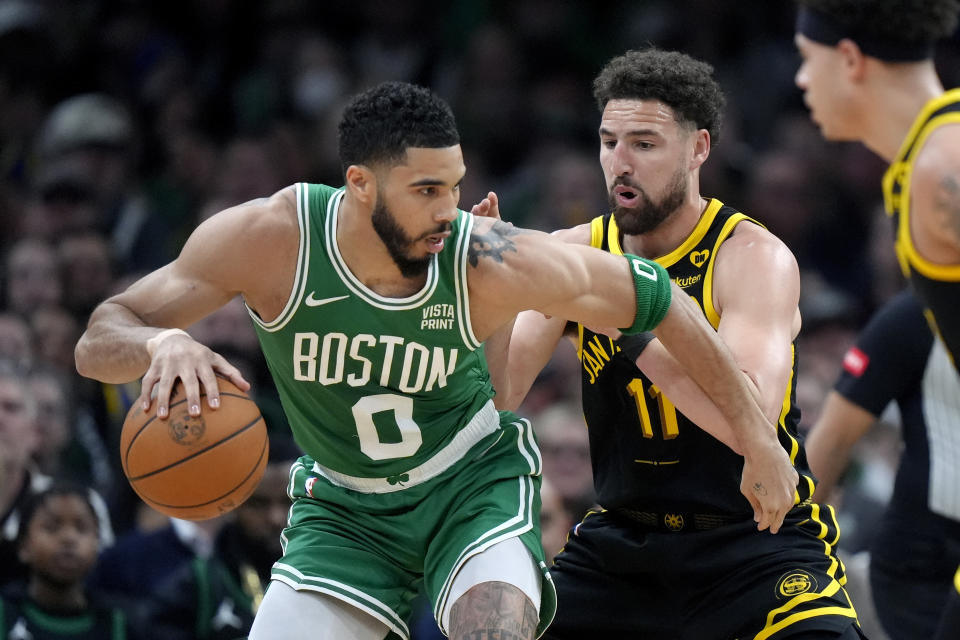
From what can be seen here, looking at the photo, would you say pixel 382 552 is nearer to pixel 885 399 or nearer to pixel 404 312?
pixel 404 312

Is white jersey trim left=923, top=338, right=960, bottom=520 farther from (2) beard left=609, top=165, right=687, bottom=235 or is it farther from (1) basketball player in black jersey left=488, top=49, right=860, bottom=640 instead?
(2) beard left=609, top=165, right=687, bottom=235

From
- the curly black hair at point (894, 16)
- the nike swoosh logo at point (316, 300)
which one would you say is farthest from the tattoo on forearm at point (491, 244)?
the curly black hair at point (894, 16)

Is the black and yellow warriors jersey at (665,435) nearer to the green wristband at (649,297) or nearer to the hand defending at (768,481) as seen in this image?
the hand defending at (768,481)

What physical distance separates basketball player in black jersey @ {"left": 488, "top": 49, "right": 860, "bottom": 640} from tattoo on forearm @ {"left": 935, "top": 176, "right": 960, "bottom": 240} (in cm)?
78

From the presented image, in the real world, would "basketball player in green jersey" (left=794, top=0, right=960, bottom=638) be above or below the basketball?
above

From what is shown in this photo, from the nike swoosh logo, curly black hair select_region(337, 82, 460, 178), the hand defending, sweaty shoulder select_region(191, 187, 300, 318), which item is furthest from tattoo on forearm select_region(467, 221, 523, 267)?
the hand defending

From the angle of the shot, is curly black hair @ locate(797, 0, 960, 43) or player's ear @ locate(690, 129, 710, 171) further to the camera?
player's ear @ locate(690, 129, 710, 171)

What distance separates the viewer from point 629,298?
14.2 ft

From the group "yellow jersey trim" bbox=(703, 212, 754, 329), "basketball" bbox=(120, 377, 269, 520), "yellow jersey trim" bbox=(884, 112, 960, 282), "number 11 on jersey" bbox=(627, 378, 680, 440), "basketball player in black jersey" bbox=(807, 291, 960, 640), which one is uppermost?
"yellow jersey trim" bbox=(884, 112, 960, 282)

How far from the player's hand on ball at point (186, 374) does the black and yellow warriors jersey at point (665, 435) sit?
142 cm

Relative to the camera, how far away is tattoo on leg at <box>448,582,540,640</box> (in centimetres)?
408

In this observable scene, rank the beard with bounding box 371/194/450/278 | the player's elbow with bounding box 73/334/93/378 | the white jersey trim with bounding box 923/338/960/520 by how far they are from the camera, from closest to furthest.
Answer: the player's elbow with bounding box 73/334/93/378
the beard with bounding box 371/194/450/278
the white jersey trim with bounding box 923/338/960/520

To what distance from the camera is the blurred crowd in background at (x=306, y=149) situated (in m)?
8.52

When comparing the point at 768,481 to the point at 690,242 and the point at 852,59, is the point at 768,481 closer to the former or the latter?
the point at 690,242
